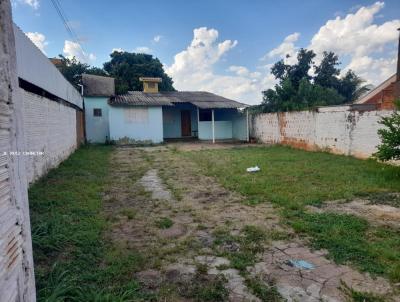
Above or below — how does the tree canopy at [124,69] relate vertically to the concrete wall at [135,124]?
above

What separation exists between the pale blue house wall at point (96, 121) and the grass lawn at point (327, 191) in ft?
28.4

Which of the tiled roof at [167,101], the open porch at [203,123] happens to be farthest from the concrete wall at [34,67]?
the open porch at [203,123]

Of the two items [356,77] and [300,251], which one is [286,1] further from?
[356,77]

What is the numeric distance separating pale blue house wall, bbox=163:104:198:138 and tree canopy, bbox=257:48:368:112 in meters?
4.69

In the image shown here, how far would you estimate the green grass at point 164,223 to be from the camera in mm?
3816

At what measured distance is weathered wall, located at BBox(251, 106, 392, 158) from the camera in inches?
344

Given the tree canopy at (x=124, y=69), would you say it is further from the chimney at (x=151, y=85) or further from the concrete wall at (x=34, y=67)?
the concrete wall at (x=34, y=67)

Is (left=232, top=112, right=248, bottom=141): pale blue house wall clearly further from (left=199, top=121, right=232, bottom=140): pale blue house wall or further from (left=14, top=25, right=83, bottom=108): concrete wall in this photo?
(left=14, top=25, right=83, bottom=108): concrete wall

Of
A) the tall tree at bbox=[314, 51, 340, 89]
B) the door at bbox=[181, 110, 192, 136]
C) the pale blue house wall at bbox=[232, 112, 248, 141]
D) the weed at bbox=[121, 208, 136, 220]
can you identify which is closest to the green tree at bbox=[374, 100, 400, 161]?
the weed at bbox=[121, 208, 136, 220]

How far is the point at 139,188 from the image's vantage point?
598 cm

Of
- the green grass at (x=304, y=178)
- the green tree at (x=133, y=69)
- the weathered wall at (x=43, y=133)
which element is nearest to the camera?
the green grass at (x=304, y=178)

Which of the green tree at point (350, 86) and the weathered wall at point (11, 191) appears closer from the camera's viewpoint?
the weathered wall at point (11, 191)

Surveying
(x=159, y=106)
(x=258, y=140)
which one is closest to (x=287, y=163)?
(x=258, y=140)

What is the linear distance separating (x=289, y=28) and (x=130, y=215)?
12.7m
